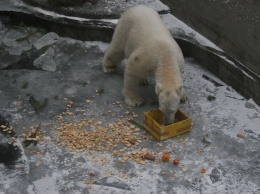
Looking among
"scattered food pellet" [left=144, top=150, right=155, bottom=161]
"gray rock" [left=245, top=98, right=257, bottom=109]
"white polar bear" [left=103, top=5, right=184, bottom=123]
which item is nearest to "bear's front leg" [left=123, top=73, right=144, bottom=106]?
"white polar bear" [left=103, top=5, right=184, bottom=123]

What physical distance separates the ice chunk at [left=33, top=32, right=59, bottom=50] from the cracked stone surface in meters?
0.02

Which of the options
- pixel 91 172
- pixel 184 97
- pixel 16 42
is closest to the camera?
pixel 91 172

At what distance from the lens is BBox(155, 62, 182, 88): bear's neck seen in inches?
208

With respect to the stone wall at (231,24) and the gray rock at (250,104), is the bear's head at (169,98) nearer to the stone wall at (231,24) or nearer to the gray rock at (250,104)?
the gray rock at (250,104)

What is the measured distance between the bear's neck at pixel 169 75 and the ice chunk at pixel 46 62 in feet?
6.80

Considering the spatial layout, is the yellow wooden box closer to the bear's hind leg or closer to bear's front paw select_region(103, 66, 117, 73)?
the bear's hind leg

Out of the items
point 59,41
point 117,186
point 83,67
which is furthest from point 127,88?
point 59,41

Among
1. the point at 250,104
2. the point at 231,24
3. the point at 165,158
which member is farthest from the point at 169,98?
the point at 231,24

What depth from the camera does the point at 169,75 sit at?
5.37 metres

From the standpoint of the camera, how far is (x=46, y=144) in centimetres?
536

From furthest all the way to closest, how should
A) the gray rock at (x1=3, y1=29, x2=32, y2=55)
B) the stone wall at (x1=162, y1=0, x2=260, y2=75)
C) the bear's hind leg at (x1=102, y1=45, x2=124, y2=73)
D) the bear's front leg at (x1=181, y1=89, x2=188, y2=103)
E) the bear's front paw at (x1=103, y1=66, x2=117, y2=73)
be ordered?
the gray rock at (x1=3, y1=29, x2=32, y2=55)
the bear's front paw at (x1=103, y1=66, x2=117, y2=73)
the bear's hind leg at (x1=102, y1=45, x2=124, y2=73)
the bear's front leg at (x1=181, y1=89, x2=188, y2=103)
the stone wall at (x1=162, y1=0, x2=260, y2=75)

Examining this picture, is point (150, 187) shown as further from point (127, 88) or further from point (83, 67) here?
point (83, 67)

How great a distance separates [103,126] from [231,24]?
217 centimetres

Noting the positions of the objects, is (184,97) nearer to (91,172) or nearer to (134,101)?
(134,101)
